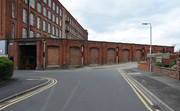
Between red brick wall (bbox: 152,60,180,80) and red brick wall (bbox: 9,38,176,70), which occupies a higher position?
red brick wall (bbox: 9,38,176,70)

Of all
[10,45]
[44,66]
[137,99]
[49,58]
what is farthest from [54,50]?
[137,99]

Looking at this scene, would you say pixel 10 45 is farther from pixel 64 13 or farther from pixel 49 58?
pixel 64 13

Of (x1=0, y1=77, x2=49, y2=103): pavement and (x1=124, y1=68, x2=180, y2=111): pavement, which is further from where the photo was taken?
(x1=0, y1=77, x2=49, y2=103): pavement

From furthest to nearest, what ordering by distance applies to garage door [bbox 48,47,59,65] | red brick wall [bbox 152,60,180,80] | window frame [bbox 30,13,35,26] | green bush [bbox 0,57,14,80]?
window frame [bbox 30,13,35,26]
garage door [bbox 48,47,59,65]
red brick wall [bbox 152,60,180,80]
green bush [bbox 0,57,14,80]

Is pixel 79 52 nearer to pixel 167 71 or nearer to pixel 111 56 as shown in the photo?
pixel 111 56

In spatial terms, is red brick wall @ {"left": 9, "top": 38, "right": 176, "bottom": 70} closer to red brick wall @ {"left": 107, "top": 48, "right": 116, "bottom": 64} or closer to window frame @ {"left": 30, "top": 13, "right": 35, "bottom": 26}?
red brick wall @ {"left": 107, "top": 48, "right": 116, "bottom": 64}

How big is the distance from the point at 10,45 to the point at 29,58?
15.2 feet

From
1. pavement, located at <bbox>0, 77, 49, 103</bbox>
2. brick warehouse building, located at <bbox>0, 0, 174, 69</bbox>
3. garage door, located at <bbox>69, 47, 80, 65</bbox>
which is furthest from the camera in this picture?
garage door, located at <bbox>69, 47, 80, 65</bbox>

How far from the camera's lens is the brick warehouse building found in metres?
21.7

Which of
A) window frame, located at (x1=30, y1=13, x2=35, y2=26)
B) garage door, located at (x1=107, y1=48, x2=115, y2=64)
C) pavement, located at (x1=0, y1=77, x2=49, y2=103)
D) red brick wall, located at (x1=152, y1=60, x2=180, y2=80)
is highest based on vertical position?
window frame, located at (x1=30, y1=13, x2=35, y2=26)

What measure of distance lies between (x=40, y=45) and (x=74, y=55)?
769 cm

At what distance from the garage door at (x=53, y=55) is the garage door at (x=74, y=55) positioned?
10.1 feet

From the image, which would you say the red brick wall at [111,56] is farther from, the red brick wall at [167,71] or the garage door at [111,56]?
the red brick wall at [167,71]

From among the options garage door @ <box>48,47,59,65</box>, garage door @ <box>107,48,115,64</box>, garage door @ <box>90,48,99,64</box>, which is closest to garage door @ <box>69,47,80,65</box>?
garage door @ <box>48,47,59,65</box>
